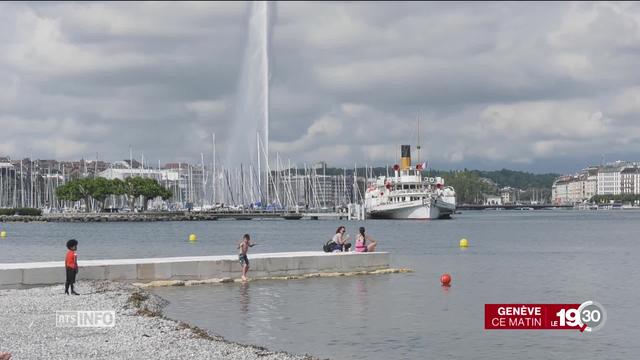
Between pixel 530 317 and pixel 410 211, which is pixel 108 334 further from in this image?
pixel 410 211

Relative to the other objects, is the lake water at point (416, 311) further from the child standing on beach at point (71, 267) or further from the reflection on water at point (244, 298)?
the child standing on beach at point (71, 267)

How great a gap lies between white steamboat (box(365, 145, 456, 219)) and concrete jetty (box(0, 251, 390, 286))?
107555 millimetres

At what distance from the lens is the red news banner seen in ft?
80.5

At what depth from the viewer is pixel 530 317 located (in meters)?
26.3

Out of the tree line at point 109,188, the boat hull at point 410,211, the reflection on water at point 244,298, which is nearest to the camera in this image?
the reflection on water at point 244,298

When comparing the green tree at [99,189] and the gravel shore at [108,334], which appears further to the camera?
the green tree at [99,189]

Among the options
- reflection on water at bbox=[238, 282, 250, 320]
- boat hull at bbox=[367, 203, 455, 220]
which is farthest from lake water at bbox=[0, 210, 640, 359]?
boat hull at bbox=[367, 203, 455, 220]

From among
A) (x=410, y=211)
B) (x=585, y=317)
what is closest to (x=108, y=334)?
(x=585, y=317)

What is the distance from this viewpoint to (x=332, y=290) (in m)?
33.1

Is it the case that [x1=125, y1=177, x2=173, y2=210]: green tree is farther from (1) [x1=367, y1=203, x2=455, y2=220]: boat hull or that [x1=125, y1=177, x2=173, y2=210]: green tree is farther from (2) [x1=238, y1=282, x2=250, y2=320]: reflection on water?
(2) [x1=238, y1=282, x2=250, y2=320]: reflection on water

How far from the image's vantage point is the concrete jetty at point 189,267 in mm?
31297

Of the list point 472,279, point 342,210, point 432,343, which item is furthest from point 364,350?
point 342,210

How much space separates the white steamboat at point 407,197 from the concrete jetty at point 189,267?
353ft

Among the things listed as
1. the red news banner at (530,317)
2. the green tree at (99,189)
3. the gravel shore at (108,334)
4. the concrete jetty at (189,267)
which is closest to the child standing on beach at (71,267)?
the gravel shore at (108,334)
